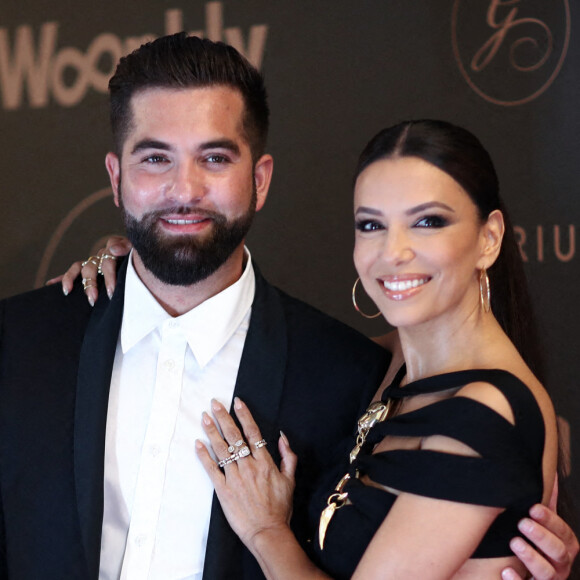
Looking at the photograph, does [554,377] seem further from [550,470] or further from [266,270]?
[550,470]

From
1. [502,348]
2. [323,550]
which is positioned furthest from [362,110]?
[323,550]

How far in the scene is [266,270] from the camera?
3.22 meters

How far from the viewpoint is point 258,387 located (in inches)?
78.6

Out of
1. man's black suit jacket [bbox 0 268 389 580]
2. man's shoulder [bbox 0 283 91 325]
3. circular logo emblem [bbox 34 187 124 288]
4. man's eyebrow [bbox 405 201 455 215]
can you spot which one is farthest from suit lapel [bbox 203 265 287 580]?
circular logo emblem [bbox 34 187 124 288]

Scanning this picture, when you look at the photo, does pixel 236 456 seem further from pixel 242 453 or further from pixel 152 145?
pixel 152 145

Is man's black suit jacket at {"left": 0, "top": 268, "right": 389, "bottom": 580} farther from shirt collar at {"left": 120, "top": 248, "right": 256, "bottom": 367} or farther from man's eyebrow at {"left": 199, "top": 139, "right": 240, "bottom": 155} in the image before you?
man's eyebrow at {"left": 199, "top": 139, "right": 240, "bottom": 155}

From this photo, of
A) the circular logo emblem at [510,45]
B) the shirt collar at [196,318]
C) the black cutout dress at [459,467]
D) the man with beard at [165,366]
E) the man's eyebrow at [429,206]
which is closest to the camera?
the black cutout dress at [459,467]

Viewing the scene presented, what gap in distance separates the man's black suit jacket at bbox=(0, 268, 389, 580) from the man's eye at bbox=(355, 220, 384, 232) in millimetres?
379

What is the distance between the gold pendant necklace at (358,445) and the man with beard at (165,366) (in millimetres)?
84

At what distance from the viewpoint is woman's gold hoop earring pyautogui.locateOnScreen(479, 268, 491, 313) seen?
5.94 ft

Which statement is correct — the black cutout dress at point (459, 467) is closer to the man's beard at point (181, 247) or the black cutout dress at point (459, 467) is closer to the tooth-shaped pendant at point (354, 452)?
the tooth-shaped pendant at point (354, 452)

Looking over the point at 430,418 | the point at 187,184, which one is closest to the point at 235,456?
the point at 430,418

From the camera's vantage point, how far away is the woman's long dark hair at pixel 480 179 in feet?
5.73

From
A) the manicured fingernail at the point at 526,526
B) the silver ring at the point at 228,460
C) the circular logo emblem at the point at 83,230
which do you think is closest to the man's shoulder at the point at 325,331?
the silver ring at the point at 228,460
